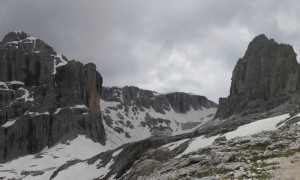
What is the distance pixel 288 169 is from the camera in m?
28.1

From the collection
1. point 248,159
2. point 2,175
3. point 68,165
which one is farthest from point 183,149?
point 2,175

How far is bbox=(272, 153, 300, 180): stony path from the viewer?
26053mm

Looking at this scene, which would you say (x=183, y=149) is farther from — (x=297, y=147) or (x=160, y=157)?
(x=297, y=147)

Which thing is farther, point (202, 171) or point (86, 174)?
point (86, 174)

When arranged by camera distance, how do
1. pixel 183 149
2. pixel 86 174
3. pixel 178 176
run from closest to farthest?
pixel 178 176 → pixel 183 149 → pixel 86 174

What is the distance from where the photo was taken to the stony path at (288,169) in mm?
26053

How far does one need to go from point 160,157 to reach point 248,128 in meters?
16.3

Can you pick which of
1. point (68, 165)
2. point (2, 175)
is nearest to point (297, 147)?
point (68, 165)

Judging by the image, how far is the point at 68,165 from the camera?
168m

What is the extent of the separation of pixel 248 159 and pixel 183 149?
5031 cm

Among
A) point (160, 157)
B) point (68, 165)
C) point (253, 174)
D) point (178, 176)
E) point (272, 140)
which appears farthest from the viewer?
point (68, 165)

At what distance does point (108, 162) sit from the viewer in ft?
472

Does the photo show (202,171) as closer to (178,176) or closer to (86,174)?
(178,176)

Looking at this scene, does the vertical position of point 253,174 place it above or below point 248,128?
below
